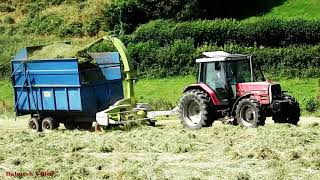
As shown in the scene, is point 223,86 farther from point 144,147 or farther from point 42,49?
point 42,49

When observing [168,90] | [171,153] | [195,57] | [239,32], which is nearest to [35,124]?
[171,153]

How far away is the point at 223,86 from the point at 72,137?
396cm

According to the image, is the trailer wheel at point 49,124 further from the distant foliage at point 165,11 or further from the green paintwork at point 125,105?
the distant foliage at point 165,11

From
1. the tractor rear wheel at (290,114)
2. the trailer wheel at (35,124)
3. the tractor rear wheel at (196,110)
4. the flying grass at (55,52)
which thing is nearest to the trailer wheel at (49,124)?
the trailer wheel at (35,124)

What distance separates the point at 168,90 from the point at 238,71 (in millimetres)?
12704

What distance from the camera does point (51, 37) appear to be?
134ft

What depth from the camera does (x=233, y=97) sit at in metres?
17.0

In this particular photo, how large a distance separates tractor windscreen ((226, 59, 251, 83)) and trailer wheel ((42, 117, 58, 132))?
522cm

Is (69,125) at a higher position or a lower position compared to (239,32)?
lower

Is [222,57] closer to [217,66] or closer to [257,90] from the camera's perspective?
[217,66]

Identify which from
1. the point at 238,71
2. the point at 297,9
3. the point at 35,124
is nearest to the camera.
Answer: the point at 238,71

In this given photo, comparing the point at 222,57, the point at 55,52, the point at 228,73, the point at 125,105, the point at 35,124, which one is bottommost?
the point at 35,124

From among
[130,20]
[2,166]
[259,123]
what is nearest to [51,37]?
[130,20]

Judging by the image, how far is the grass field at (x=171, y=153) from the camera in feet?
35.6
